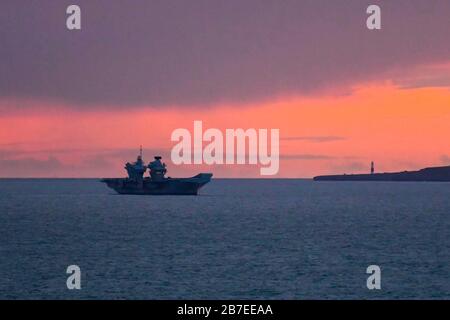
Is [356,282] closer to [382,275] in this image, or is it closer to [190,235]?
[382,275]

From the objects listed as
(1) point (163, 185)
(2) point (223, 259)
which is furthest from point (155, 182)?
(2) point (223, 259)

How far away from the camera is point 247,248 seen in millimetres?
67625

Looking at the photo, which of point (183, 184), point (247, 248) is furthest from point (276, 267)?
point (183, 184)

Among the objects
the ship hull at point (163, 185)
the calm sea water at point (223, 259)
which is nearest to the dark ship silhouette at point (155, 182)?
the ship hull at point (163, 185)

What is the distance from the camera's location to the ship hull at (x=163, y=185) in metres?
183

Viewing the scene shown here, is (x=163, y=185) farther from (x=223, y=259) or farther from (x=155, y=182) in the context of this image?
(x=223, y=259)

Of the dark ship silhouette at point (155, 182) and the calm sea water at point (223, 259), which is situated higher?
the dark ship silhouette at point (155, 182)

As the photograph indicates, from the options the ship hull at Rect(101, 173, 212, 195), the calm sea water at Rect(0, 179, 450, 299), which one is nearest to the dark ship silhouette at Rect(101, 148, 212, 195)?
the ship hull at Rect(101, 173, 212, 195)

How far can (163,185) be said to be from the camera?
18262 centimetres

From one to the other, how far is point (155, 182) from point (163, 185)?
87.7 inches

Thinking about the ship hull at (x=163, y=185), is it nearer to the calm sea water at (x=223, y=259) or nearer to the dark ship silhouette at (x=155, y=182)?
the dark ship silhouette at (x=155, y=182)

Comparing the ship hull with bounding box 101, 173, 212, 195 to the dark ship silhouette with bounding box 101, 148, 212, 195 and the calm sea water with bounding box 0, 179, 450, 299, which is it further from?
the calm sea water with bounding box 0, 179, 450, 299

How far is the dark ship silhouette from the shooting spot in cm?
Answer: 17862
